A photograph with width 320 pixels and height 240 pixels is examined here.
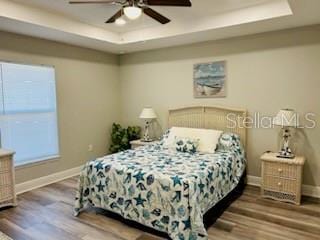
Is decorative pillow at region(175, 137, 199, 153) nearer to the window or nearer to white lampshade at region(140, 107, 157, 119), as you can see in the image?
white lampshade at region(140, 107, 157, 119)

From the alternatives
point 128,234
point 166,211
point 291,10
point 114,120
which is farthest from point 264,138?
point 114,120

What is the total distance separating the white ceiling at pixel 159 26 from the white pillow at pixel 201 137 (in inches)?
59.3

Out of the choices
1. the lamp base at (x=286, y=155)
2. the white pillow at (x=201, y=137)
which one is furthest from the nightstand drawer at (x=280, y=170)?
the white pillow at (x=201, y=137)

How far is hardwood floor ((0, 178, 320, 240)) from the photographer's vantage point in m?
2.68

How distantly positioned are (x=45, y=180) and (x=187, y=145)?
243cm

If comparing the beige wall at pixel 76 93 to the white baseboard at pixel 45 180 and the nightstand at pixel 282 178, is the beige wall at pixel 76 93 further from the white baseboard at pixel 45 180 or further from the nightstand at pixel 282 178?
the nightstand at pixel 282 178

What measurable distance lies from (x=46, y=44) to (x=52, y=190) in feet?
7.69

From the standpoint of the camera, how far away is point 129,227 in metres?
2.88

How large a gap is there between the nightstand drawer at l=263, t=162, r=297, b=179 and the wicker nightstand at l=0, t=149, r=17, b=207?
11.1ft

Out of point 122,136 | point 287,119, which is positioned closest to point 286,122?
point 287,119

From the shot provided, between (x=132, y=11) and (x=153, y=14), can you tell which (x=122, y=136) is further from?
(x=132, y=11)

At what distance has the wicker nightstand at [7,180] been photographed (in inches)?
129

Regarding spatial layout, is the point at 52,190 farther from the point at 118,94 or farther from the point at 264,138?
the point at 264,138

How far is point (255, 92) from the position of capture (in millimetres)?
4047
